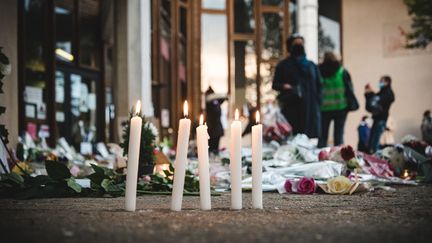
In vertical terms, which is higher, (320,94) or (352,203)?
(320,94)

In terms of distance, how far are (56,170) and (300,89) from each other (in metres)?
5.49

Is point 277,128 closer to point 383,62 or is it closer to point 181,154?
point 181,154

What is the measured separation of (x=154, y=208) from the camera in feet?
13.1

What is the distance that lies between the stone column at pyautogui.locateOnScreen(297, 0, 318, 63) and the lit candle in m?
18.4

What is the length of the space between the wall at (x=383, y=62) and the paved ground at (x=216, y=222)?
71.2ft

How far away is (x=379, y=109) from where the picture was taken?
13414 mm

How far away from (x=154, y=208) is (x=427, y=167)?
443 centimetres

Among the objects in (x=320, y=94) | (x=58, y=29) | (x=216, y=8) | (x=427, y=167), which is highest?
(x=216, y=8)

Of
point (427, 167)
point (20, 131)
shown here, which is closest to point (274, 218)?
point (427, 167)

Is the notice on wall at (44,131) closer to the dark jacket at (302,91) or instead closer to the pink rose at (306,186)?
the dark jacket at (302,91)

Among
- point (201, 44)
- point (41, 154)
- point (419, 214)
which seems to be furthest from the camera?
point (201, 44)

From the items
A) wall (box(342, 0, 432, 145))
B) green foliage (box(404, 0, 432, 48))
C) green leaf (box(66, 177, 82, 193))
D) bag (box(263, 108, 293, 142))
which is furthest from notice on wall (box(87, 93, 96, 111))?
wall (box(342, 0, 432, 145))

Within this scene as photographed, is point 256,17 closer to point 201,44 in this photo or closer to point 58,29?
point 201,44

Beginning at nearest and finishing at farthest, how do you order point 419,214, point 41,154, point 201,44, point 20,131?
point 419,214 → point 41,154 → point 20,131 → point 201,44
